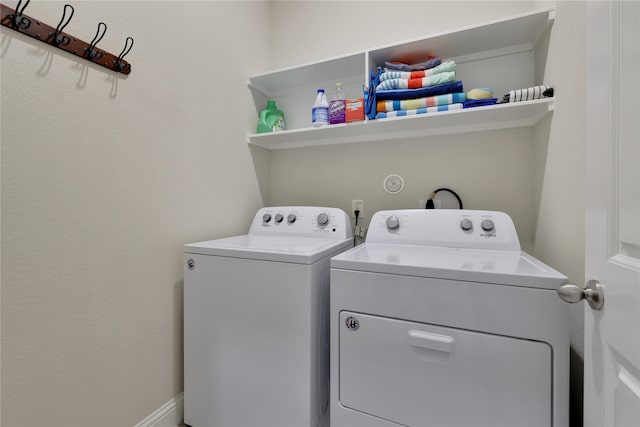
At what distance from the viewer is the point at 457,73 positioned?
5.31 feet

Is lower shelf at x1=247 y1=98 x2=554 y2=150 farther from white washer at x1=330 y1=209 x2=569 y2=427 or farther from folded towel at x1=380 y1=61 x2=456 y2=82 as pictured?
white washer at x1=330 y1=209 x2=569 y2=427

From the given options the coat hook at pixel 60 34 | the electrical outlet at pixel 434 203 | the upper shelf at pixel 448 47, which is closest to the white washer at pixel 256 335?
the electrical outlet at pixel 434 203

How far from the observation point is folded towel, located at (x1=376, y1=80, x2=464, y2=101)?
1.41 metres

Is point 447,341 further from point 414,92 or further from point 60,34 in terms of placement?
point 60,34

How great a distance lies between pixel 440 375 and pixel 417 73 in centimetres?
140

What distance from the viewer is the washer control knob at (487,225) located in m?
1.26

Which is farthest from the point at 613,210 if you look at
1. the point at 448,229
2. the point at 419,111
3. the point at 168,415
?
the point at 168,415

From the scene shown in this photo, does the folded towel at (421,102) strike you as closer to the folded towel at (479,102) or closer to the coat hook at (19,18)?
Answer: the folded towel at (479,102)

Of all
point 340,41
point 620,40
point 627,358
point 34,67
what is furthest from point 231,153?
point 627,358

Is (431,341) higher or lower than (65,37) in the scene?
lower

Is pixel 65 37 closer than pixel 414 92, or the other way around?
pixel 65 37

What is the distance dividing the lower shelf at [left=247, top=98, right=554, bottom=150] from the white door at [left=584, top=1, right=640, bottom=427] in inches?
28.2

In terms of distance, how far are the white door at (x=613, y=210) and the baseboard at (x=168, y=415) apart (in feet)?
5.12

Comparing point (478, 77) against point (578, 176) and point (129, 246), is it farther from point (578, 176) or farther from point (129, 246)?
point (129, 246)
